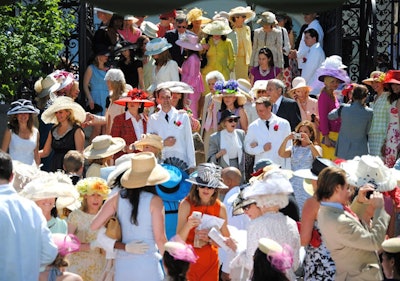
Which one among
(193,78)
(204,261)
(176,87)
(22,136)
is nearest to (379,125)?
(176,87)

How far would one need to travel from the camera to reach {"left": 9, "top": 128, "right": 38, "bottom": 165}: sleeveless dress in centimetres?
1058

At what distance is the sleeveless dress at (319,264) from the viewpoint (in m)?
7.00

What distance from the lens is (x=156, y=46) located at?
13.5 m

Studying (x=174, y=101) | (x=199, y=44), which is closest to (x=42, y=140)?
(x=174, y=101)

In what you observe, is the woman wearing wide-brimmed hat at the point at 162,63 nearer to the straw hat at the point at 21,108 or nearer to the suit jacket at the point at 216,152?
the suit jacket at the point at 216,152

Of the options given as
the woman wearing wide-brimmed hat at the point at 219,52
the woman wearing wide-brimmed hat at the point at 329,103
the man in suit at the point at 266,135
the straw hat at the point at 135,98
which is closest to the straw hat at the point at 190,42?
the woman wearing wide-brimmed hat at the point at 219,52

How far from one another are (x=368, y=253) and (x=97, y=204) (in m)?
2.36

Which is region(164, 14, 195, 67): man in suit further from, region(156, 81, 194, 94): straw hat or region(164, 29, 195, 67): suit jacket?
region(156, 81, 194, 94): straw hat

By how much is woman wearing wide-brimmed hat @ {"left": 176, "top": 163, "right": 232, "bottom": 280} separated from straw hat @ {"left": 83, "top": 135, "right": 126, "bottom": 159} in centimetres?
251

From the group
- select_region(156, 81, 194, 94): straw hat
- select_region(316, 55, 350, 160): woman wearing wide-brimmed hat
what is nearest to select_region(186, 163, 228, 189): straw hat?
select_region(156, 81, 194, 94): straw hat

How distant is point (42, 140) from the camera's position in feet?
38.1

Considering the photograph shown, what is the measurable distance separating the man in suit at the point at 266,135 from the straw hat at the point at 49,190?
3417 millimetres

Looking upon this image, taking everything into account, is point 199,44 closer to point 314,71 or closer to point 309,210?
point 314,71

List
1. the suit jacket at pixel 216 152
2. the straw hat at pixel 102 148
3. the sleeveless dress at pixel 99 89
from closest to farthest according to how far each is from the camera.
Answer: the straw hat at pixel 102 148 < the suit jacket at pixel 216 152 < the sleeveless dress at pixel 99 89
